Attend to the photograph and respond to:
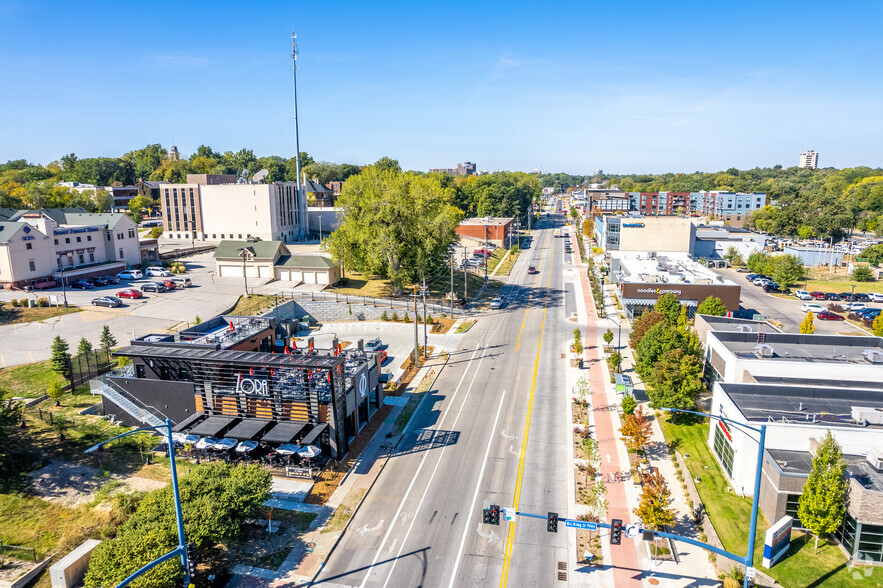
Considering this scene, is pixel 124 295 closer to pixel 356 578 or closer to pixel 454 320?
pixel 454 320

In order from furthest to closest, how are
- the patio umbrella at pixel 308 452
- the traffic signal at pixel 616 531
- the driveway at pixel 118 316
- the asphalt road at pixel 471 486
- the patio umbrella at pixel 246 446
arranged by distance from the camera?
the driveway at pixel 118 316 < the patio umbrella at pixel 246 446 < the patio umbrella at pixel 308 452 < the asphalt road at pixel 471 486 < the traffic signal at pixel 616 531

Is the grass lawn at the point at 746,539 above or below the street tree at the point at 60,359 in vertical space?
below

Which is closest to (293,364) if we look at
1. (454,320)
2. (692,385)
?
(692,385)

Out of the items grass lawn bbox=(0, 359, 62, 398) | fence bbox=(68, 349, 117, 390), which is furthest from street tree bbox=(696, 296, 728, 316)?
grass lawn bbox=(0, 359, 62, 398)

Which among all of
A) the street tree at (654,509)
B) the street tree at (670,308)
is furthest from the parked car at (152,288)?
the street tree at (654,509)

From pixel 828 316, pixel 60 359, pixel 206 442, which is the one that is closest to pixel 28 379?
pixel 60 359

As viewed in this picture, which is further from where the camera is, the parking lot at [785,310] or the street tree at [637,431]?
the parking lot at [785,310]

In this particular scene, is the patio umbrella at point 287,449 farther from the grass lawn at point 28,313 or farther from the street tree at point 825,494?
the grass lawn at point 28,313

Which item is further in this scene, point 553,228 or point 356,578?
point 553,228
